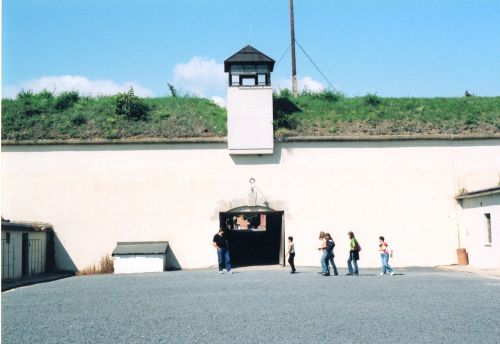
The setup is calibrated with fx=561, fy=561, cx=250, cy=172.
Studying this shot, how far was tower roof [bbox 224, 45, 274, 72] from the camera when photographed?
25375 millimetres

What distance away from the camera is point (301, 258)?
77.8 feet

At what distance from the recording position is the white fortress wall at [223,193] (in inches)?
931

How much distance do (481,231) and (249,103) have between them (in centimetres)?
1098

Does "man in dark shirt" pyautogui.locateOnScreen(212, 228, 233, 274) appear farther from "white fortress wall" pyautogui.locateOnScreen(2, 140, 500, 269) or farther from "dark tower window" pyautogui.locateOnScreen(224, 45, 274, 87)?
"dark tower window" pyautogui.locateOnScreen(224, 45, 274, 87)

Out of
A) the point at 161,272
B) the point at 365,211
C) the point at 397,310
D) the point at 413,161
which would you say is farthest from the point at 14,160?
Result: the point at 397,310

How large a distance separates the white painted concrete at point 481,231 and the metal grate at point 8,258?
17706 millimetres

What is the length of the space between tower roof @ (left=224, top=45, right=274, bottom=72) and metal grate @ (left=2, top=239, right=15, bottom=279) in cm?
1182

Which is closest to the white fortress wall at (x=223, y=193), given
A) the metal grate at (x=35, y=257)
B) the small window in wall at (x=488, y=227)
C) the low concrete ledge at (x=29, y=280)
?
the low concrete ledge at (x=29, y=280)

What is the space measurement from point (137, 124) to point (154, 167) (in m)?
2.92

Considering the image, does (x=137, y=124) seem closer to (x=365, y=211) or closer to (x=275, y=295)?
(x=365, y=211)

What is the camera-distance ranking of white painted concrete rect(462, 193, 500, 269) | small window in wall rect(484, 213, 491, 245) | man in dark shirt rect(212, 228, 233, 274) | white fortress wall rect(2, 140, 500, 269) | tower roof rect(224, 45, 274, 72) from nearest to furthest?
man in dark shirt rect(212, 228, 233, 274)
white painted concrete rect(462, 193, 500, 269)
small window in wall rect(484, 213, 491, 245)
white fortress wall rect(2, 140, 500, 269)
tower roof rect(224, 45, 274, 72)

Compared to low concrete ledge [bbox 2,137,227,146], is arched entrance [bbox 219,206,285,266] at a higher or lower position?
lower

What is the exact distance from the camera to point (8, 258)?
776 inches

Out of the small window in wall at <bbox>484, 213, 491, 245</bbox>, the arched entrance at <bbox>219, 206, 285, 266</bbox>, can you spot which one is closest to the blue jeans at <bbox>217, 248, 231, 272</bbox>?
the arched entrance at <bbox>219, 206, 285, 266</bbox>
